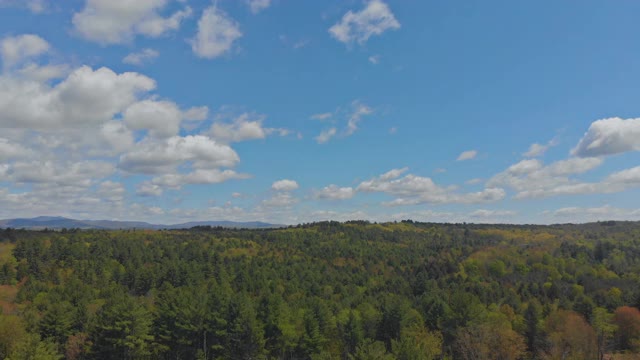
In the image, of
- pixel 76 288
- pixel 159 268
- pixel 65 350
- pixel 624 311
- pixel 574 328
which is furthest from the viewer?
pixel 159 268

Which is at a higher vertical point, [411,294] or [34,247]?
[34,247]

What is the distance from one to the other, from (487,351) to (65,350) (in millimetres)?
83074

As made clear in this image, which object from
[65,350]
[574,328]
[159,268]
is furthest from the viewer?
[159,268]

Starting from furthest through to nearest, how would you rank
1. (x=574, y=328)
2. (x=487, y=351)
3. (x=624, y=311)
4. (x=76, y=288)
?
(x=76, y=288) < (x=624, y=311) < (x=574, y=328) < (x=487, y=351)

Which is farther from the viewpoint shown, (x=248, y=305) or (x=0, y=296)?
(x=0, y=296)

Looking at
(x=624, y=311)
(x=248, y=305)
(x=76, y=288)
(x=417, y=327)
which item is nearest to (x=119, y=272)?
(x=76, y=288)

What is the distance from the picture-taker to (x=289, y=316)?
90.7 metres

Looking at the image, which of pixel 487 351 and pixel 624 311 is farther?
pixel 624 311

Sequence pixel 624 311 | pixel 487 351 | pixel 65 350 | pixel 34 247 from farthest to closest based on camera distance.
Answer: pixel 34 247 → pixel 624 311 → pixel 65 350 → pixel 487 351

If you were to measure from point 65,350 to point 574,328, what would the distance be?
10964cm

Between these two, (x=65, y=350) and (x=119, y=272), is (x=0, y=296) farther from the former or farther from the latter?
(x=65, y=350)

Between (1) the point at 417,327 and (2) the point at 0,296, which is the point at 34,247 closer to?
(2) the point at 0,296

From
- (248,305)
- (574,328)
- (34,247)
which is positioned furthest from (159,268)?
(574,328)

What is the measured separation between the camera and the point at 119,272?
171m
